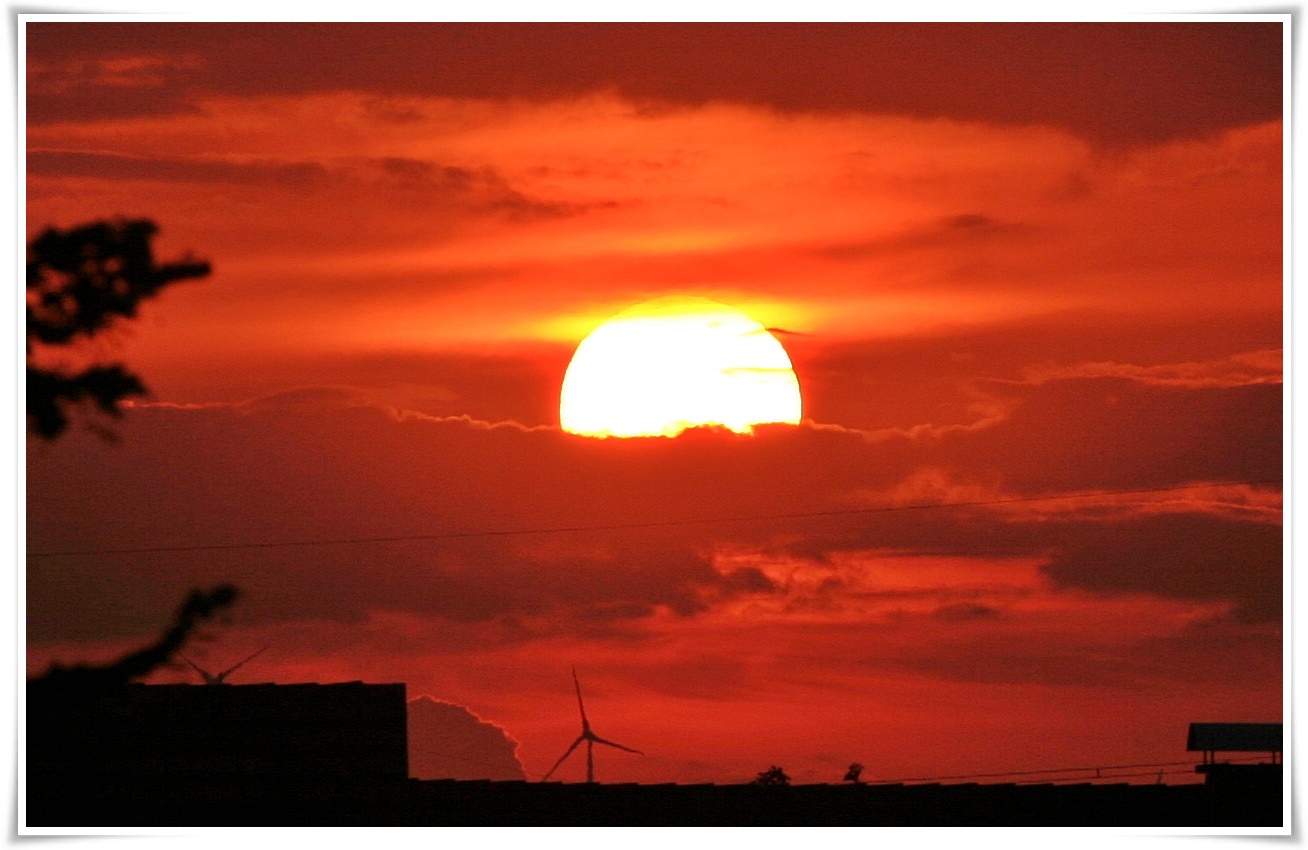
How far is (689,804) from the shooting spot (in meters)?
20.3

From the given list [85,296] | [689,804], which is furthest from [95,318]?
[689,804]

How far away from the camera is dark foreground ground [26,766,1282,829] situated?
1903 centimetres

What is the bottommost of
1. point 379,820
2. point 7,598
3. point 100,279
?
point 379,820

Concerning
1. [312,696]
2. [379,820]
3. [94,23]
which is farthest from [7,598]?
[312,696]

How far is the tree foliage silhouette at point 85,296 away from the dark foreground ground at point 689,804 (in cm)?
479

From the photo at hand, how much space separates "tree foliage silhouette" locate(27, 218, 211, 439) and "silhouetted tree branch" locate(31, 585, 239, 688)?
1668 mm

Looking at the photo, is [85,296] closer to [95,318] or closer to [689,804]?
[95,318]

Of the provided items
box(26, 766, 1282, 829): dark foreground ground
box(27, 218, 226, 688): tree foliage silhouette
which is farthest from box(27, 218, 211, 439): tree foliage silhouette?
box(26, 766, 1282, 829): dark foreground ground

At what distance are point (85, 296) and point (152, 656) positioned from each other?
2956 mm
